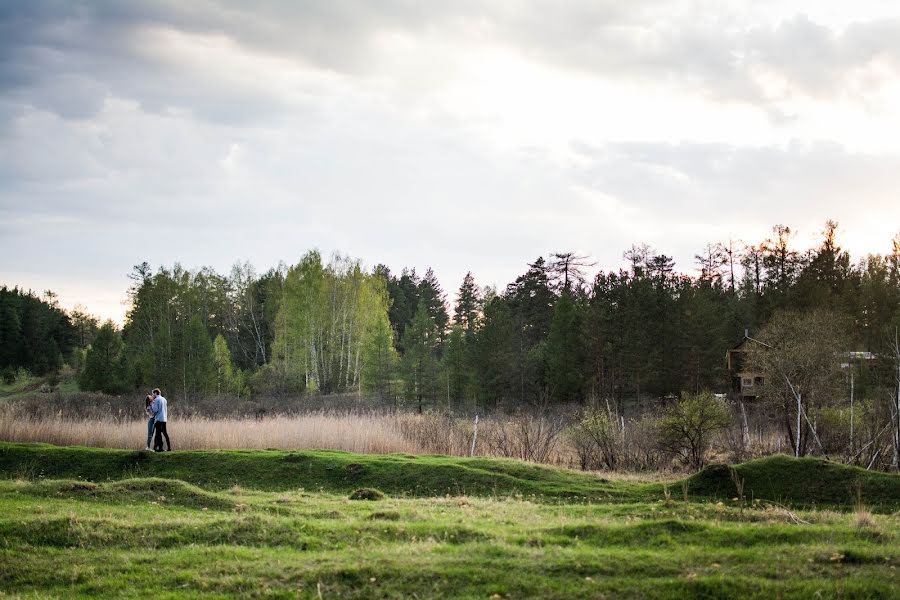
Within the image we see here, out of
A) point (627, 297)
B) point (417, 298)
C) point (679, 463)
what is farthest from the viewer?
point (417, 298)

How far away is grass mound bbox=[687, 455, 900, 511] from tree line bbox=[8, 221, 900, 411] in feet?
61.2

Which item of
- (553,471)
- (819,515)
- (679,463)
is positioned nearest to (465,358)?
(679,463)

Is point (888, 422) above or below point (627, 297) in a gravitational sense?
below

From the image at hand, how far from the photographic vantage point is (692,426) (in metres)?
20.4

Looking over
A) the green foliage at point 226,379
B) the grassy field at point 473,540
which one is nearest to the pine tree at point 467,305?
the green foliage at point 226,379

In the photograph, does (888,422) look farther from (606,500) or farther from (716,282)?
(716,282)

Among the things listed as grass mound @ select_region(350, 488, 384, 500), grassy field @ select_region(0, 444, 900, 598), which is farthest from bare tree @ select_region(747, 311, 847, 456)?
grass mound @ select_region(350, 488, 384, 500)

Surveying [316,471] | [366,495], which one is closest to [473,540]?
[366,495]

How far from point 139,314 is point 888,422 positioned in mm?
61262

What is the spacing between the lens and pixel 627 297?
4341 cm

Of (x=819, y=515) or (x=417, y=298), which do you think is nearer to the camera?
(x=819, y=515)

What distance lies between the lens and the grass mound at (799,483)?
1356 cm

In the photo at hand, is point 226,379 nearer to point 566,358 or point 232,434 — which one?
point 566,358

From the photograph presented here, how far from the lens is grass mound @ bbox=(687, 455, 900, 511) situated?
1356cm
